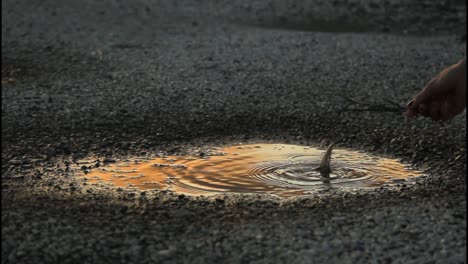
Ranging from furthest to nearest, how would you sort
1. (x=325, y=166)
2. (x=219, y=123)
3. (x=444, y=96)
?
(x=219, y=123)
(x=325, y=166)
(x=444, y=96)

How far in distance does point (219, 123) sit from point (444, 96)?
2.12 metres

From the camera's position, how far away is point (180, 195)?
13.7 feet

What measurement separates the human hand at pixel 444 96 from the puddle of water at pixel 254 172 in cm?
62

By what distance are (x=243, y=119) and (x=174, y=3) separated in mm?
6714

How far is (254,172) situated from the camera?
461 centimetres

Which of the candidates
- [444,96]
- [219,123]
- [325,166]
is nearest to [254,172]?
[325,166]

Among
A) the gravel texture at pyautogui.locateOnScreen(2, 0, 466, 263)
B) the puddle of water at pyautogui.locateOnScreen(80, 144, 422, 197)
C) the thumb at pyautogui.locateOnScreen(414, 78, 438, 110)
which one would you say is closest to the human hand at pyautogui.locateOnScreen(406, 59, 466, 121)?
the thumb at pyautogui.locateOnScreen(414, 78, 438, 110)

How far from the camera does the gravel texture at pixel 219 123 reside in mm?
3580

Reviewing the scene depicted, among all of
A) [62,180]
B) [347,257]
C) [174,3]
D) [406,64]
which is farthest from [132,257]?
[174,3]

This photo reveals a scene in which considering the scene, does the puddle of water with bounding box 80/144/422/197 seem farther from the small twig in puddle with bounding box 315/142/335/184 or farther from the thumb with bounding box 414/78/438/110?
the thumb with bounding box 414/78/438/110

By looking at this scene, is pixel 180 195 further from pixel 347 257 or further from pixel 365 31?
pixel 365 31

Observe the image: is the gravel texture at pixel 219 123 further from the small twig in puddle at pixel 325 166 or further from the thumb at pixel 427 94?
the thumb at pixel 427 94

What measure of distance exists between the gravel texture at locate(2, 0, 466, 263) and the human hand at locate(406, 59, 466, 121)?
48cm

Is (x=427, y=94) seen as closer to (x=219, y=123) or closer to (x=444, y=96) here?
(x=444, y=96)
